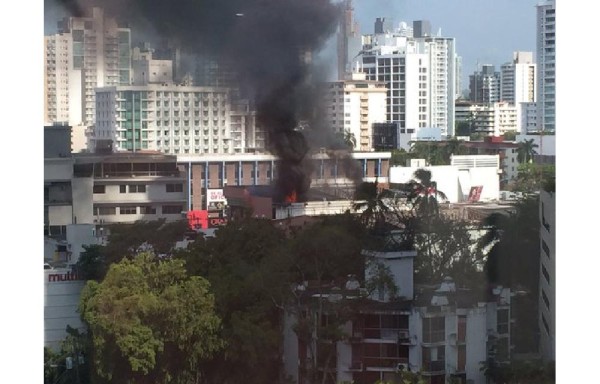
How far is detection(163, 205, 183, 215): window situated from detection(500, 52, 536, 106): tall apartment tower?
1.55m

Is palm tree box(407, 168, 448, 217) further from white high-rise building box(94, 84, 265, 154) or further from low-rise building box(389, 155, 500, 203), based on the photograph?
white high-rise building box(94, 84, 265, 154)

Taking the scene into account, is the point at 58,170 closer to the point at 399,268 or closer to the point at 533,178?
the point at 399,268

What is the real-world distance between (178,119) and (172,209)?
0.41 meters

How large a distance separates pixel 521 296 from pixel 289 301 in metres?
1.00

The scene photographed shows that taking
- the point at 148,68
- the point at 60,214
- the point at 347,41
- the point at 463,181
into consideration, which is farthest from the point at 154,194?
the point at 463,181

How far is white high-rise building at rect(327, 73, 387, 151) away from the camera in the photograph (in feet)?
19.7

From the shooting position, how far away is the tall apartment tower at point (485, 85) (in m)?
5.82

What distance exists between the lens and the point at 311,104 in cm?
612

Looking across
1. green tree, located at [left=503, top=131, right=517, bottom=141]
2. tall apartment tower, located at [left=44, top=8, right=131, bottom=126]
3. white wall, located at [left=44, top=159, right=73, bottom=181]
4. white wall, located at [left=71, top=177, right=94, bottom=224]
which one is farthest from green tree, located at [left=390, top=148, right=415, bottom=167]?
white wall, located at [left=44, top=159, right=73, bottom=181]

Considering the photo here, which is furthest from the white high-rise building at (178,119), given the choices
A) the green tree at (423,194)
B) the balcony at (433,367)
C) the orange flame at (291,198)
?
the balcony at (433,367)
